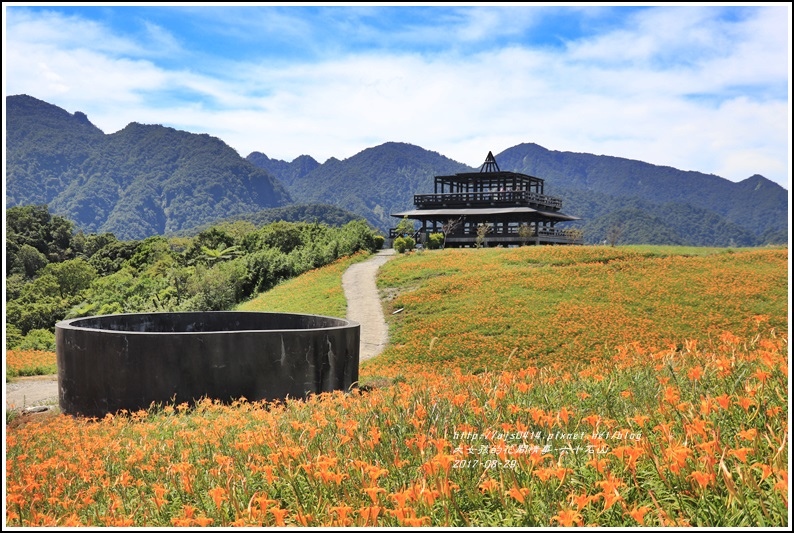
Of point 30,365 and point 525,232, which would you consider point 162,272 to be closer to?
point 30,365

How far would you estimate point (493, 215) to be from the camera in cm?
4906

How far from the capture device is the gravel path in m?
12.8

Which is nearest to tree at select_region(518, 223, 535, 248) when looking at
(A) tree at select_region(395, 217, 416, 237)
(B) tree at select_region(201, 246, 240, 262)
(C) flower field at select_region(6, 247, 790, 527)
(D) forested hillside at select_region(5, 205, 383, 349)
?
(A) tree at select_region(395, 217, 416, 237)

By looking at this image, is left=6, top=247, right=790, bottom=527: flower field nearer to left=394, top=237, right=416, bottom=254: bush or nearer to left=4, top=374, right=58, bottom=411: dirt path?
left=4, top=374, right=58, bottom=411: dirt path

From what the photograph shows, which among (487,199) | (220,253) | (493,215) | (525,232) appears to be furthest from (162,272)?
(487,199)

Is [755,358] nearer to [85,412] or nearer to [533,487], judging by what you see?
[533,487]

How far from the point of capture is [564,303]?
19.2m

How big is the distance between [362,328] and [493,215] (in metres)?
31.5

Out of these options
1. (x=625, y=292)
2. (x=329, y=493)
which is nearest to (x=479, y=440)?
(x=329, y=493)

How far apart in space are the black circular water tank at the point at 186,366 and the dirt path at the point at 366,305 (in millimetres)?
6825

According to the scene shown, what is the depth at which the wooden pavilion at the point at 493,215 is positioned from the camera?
46.5 metres

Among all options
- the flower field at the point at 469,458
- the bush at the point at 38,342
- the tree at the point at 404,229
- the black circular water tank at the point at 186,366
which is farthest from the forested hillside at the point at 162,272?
the flower field at the point at 469,458

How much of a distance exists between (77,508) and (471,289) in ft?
63.0

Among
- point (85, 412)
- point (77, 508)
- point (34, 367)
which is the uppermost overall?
point (77, 508)
